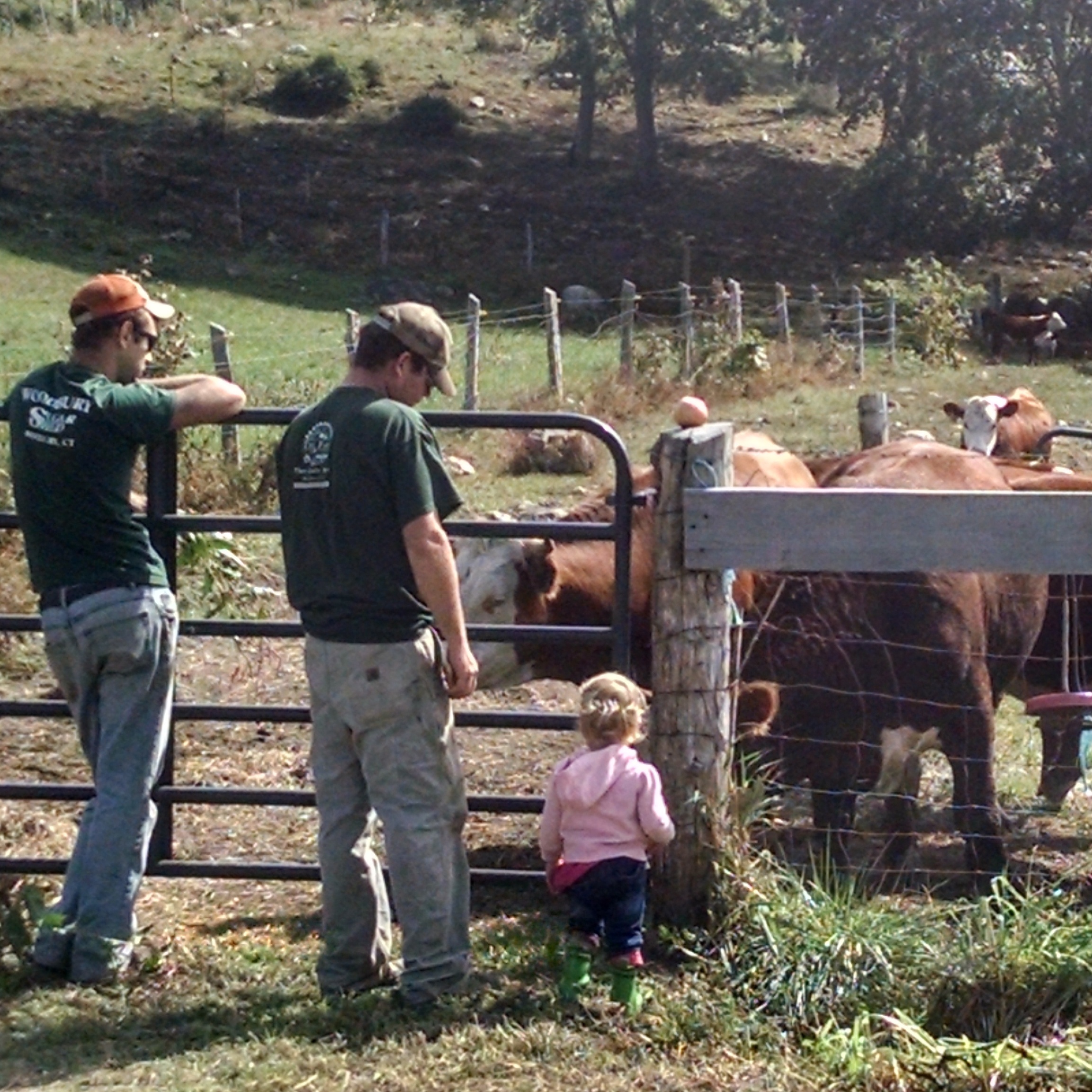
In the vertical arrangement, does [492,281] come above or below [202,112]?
below

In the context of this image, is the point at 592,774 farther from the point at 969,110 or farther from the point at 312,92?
the point at 312,92

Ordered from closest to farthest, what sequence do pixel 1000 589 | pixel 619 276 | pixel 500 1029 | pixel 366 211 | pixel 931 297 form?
1. pixel 500 1029
2. pixel 1000 589
3. pixel 931 297
4. pixel 619 276
5. pixel 366 211

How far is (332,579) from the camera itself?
16.2 ft

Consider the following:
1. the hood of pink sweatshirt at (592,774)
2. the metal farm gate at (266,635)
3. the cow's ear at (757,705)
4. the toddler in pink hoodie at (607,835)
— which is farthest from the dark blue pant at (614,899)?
the cow's ear at (757,705)

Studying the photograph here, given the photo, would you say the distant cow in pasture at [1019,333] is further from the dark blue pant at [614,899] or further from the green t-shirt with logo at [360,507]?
the green t-shirt with logo at [360,507]

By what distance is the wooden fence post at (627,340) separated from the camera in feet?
70.5

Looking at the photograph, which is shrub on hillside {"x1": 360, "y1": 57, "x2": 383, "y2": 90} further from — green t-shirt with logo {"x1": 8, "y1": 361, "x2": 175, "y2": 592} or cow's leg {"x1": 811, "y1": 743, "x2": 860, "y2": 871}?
green t-shirt with logo {"x1": 8, "y1": 361, "x2": 175, "y2": 592}

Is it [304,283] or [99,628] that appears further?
[304,283]

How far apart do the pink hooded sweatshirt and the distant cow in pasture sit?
2932 cm

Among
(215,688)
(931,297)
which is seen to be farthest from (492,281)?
(215,688)

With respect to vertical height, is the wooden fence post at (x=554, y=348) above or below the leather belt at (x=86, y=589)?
below

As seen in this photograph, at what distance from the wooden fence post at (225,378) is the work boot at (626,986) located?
7662mm

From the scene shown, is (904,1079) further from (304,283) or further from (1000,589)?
(304,283)

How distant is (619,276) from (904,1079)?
36.0 metres
